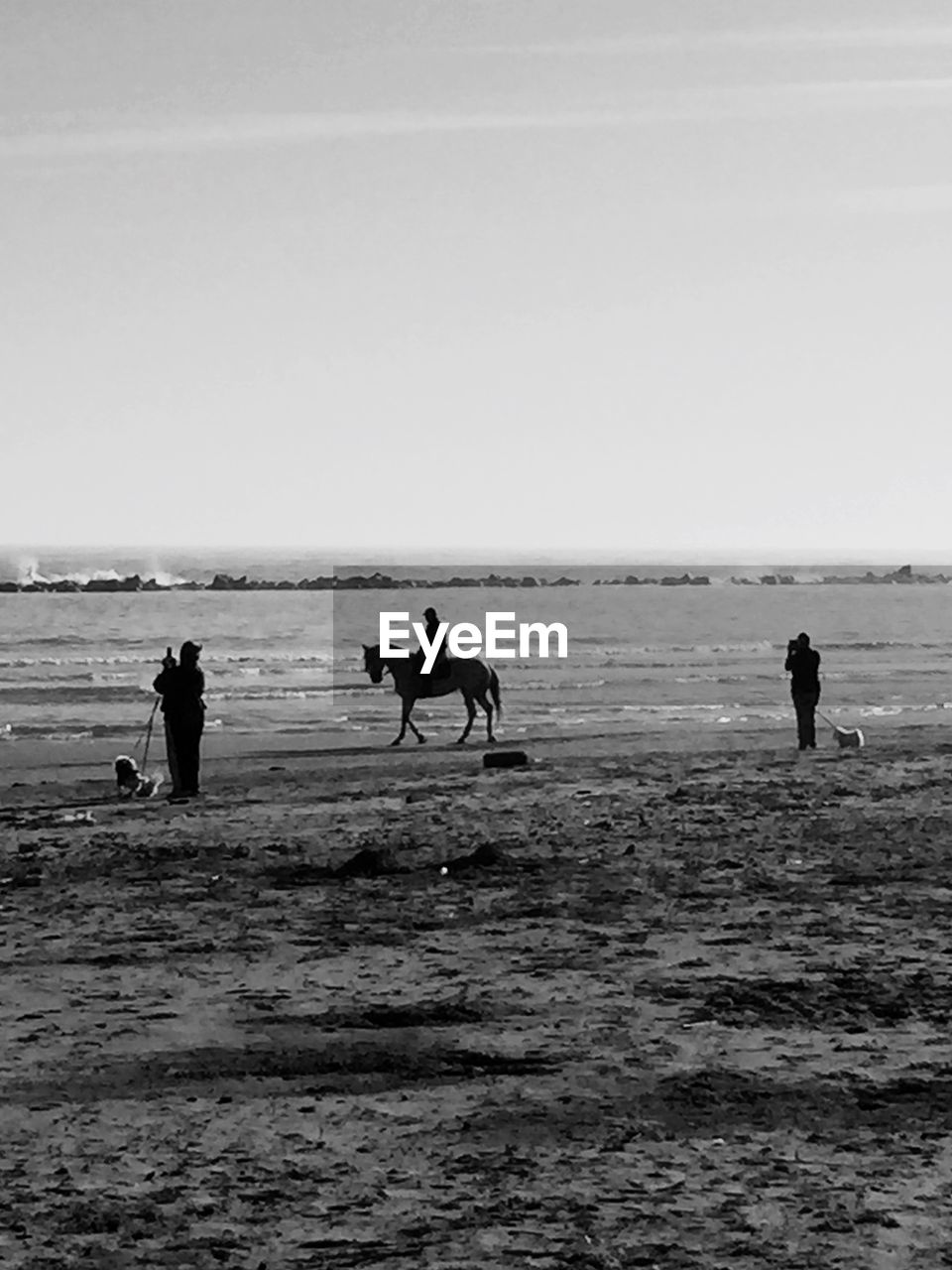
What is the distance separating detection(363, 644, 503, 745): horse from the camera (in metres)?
27.2

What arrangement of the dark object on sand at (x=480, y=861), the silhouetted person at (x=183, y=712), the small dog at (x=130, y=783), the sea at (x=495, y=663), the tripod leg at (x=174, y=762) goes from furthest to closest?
1. the sea at (x=495, y=663)
2. the small dog at (x=130, y=783)
3. the tripod leg at (x=174, y=762)
4. the silhouetted person at (x=183, y=712)
5. the dark object on sand at (x=480, y=861)

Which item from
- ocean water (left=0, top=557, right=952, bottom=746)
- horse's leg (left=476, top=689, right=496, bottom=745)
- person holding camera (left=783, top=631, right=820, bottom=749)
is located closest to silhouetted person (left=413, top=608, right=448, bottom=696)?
horse's leg (left=476, top=689, right=496, bottom=745)

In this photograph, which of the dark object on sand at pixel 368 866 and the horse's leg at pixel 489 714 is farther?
the horse's leg at pixel 489 714

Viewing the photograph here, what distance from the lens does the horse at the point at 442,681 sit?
27203 millimetres

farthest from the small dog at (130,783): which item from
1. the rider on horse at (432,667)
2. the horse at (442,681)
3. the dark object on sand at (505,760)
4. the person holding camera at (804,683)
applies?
the person holding camera at (804,683)

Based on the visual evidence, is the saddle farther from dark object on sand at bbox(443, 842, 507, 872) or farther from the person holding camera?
dark object on sand at bbox(443, 842, 507, 872)

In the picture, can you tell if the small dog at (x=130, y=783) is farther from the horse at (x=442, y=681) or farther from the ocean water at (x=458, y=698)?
the ocean water at (x=458, y=698)

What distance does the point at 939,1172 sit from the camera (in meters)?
6.49

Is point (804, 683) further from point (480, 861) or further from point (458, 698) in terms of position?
point (458, 698)

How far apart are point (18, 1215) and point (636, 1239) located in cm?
202

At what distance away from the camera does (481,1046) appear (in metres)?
8.39

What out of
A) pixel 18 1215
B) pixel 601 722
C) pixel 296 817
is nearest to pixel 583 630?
pixel 601 722

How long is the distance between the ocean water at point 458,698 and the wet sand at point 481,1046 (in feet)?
49.9

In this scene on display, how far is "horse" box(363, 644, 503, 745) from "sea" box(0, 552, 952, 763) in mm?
1310
